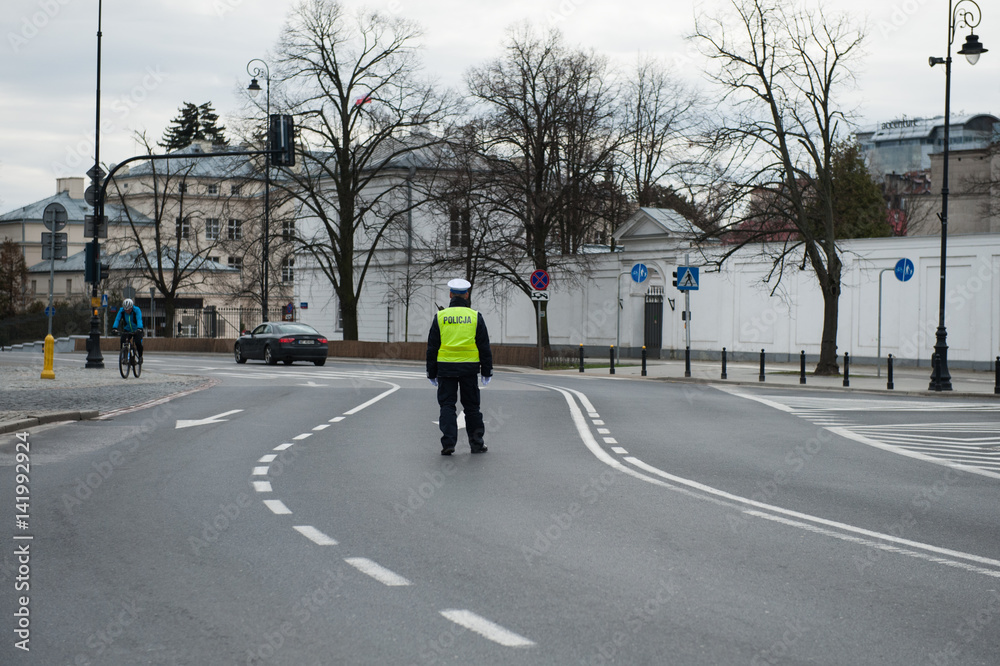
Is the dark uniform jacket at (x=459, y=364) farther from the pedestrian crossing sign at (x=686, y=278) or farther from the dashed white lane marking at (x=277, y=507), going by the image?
the pedestrian crossing sign at (x=686, y=278)

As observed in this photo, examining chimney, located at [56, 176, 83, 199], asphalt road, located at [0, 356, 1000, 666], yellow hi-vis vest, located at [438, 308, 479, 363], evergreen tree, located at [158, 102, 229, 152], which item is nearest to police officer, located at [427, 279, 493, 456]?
yellow hi-vis vest, located at [438, 308, 479, 363]

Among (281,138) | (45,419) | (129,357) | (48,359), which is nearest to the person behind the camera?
(45,419)

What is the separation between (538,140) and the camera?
1614 inches

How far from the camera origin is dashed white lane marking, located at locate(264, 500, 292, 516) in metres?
8.30

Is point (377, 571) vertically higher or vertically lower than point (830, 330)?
lower

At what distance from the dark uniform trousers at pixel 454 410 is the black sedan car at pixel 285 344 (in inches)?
1009

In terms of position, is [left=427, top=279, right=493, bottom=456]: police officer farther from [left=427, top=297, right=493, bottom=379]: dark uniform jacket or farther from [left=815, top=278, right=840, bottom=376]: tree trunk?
[left=815, top=278, right=840, bottom=376]: tree trunk

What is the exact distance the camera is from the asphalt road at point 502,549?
4.95 metres

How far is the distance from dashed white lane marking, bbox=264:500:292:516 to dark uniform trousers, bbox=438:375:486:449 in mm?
3451

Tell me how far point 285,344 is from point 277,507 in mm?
29341


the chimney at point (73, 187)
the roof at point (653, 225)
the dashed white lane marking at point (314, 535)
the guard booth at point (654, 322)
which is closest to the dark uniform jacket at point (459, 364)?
the dashed white lane marking at point (314, 535)

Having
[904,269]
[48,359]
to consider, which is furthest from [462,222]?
[48,359]

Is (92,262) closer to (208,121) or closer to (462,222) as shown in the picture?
(462,222)

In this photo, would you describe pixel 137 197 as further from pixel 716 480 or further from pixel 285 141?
pixel 716 480
